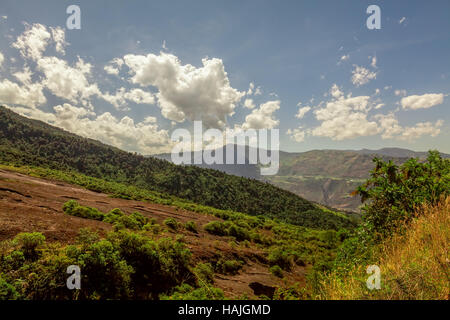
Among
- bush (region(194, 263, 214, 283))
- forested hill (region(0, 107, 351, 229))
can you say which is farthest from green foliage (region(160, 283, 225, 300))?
forested hill (region(0, 107, 351, 229))

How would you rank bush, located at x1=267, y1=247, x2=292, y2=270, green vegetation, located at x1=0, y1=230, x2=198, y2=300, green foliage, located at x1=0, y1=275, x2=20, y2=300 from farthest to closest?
1. bush, located at x1=267, y1=247, x2=292, y2=270
2. green vegetation, located at x1=0, y1=230, x2=198, y2=300
3. green foliage, located at x1=0, y1=275, x2=20, y2=300

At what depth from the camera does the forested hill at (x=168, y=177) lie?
110938 millimetres

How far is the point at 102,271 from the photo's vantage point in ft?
26.0

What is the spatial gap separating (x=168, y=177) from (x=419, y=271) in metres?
129

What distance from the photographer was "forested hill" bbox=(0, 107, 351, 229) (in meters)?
111

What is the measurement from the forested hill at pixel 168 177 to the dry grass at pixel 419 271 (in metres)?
99.6

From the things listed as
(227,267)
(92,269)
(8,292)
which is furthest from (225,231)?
(8,292)

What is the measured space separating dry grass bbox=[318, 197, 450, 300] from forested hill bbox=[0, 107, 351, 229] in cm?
9959

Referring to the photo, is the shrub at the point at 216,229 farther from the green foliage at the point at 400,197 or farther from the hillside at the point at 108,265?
the green foliage at the point at 400,197

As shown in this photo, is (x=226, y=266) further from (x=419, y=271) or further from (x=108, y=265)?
(x=419, y=271)

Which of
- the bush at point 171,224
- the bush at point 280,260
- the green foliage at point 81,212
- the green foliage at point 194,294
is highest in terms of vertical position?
the green foliage at point 81,212

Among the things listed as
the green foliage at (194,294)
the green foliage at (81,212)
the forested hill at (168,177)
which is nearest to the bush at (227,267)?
the green foliage at (194,294)

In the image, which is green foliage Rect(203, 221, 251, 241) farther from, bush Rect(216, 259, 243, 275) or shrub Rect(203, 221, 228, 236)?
bush Rect(216, 259, 243, 275)
